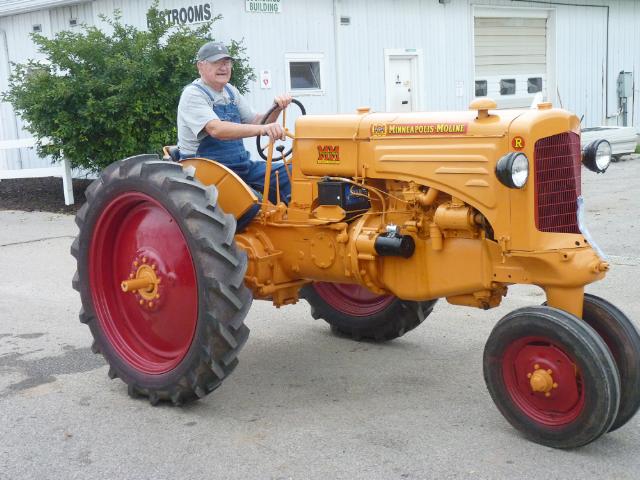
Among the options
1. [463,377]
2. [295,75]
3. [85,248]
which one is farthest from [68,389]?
[295,75]

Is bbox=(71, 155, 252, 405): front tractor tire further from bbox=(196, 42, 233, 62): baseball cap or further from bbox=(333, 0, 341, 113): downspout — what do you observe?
bbox=(333, 0, 341, 113): downspout

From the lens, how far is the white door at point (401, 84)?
15422 millimetres

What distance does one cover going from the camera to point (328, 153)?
471cm

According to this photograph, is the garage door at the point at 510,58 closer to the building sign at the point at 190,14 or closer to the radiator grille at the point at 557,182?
the building sign at the point at 190,14

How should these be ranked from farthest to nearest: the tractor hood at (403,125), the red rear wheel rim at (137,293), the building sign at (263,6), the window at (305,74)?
1. the window at (305,74)
2. the building sign at (263,6)
3. the red rear wheel rim at (137,293)
4. the tractor hood at (403,125)

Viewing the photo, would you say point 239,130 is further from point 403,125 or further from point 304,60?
point 304,60

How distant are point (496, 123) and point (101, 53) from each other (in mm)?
8733

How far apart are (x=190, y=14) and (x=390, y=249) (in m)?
9.64

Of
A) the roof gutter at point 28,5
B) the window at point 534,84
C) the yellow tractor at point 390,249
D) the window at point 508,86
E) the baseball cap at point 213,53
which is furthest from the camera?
the window at point 534,84

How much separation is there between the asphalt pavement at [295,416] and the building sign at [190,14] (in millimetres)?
7342

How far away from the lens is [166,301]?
15.4 ft

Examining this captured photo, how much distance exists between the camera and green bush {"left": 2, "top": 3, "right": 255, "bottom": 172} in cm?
1116

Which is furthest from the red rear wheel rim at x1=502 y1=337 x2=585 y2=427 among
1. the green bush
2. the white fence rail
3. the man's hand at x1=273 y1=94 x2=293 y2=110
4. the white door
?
the white door

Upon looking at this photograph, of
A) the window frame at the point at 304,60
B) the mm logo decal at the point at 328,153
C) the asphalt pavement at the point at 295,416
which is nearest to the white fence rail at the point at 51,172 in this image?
the window frame at the point at 304,60
